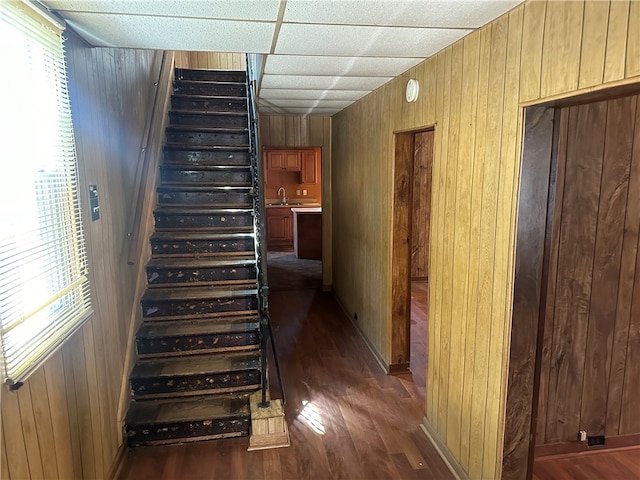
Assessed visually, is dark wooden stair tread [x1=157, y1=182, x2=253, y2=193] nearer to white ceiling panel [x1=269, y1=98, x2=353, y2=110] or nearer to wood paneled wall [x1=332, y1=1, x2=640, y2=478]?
white ceiling panel [x1=269, y1=98, x2=353, y2=110]

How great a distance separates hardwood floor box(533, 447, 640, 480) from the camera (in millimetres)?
2426

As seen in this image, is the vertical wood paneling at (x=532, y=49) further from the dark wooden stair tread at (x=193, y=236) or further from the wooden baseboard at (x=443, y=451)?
the dark wooden stair tread at (x=193, y=236)

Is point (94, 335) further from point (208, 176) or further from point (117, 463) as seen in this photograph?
point (208, 176)

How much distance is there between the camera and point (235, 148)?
14.1 feet

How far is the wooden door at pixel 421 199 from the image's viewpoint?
21.1ft

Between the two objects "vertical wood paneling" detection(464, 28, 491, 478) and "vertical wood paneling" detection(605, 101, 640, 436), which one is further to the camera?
"vertical wood paneling" detection(605, 101, 640, 436)

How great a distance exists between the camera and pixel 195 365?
3025 mm

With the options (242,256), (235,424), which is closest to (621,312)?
(235,424)

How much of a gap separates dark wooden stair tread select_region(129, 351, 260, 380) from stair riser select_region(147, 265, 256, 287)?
0.59 metres

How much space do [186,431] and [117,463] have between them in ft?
1.39

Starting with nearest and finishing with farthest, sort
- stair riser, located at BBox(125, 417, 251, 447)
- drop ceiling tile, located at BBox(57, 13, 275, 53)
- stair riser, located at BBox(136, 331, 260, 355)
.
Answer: drop ceiling tile, located at BBox(57, 13, 275, 53)
stair riser, located at BBox(125, 417, 251, 447)
stair riser, located at BBox(136, 331, 260, 355)

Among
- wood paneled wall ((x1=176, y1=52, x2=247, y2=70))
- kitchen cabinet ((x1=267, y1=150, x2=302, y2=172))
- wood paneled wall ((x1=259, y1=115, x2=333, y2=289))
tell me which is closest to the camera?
wood paneled wall ((x1=259, y1=115, x2=333, y2=289))

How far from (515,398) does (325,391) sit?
68.1 inches

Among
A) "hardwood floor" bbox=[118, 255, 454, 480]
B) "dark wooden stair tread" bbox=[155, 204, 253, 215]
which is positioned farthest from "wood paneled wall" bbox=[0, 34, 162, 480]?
"dark wooden stair tread" bbox=[155, 204, 253, 215]
